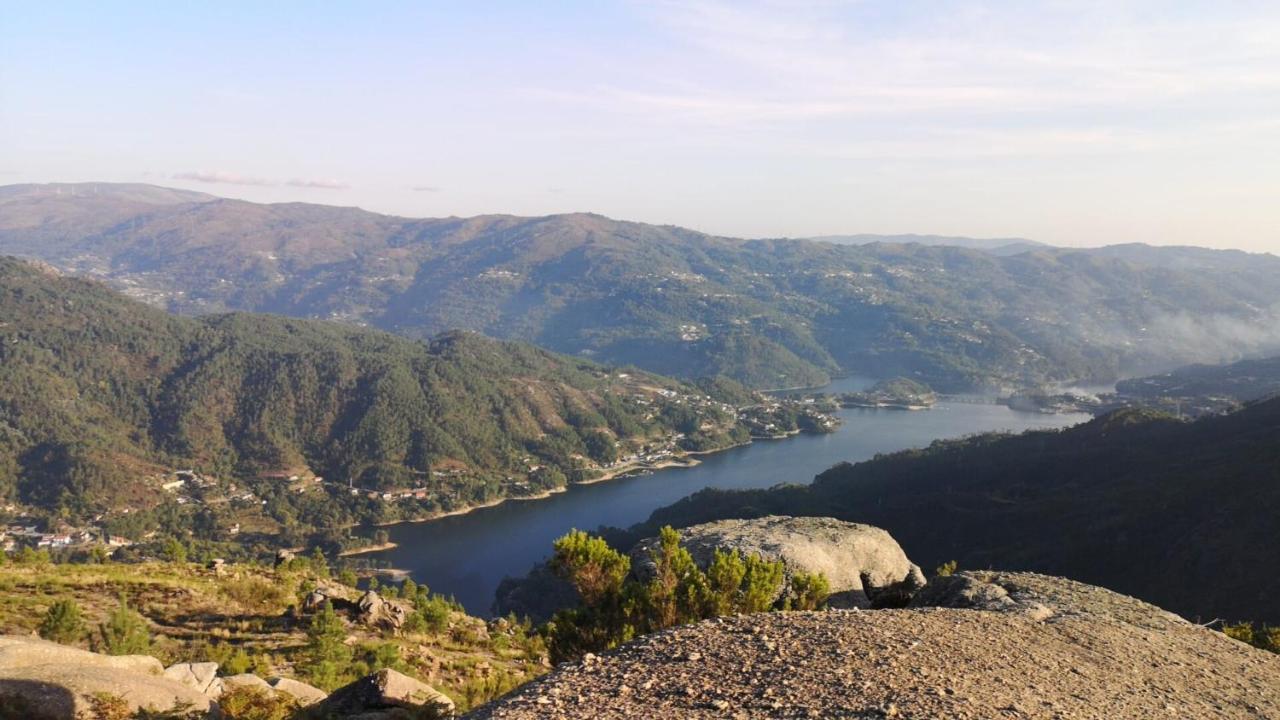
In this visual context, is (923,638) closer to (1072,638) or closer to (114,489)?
(1072,638)

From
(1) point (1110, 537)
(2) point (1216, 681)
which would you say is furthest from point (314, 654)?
(1) point (1110, 537)

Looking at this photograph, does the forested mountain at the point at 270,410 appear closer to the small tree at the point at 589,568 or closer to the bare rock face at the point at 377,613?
the bare rock face at the point at 377,613

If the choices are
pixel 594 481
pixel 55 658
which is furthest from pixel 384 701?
pixel 594 481

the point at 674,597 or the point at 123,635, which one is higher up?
the point at 674,597

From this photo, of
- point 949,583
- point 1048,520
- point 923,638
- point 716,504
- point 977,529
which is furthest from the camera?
point 716,504

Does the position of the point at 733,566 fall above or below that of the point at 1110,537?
above

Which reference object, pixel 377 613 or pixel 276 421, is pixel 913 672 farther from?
pixel 276 421

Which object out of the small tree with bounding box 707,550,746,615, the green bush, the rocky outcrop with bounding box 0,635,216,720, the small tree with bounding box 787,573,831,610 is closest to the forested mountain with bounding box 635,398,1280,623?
the small tree with bounding box 787,573,831,610
